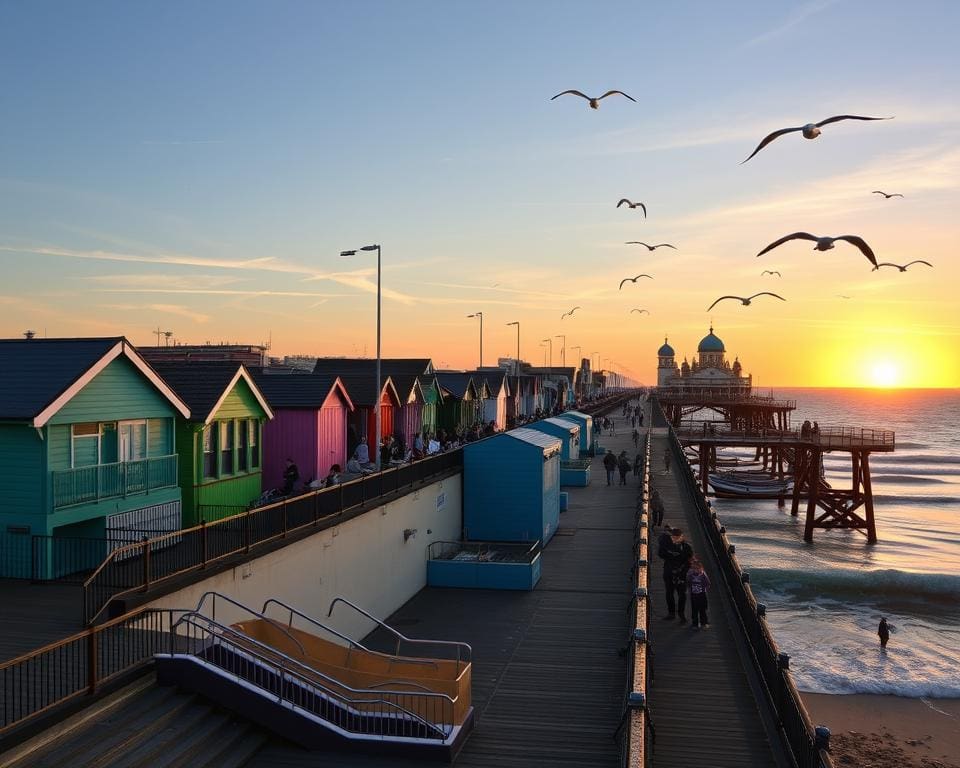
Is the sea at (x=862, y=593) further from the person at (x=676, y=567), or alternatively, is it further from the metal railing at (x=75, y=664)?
the metal railing at (x=75, y=664)

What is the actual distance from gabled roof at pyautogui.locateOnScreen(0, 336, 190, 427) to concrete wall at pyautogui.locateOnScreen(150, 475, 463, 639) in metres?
4.09

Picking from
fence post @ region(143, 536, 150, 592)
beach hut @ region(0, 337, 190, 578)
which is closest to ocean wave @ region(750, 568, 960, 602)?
beach hut @ region(0, 337, 190, 578)

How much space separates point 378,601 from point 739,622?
7.90 metres

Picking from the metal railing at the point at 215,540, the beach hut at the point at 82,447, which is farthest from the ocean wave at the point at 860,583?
the beach hut at the point at 82,447

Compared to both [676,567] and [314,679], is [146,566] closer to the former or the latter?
[314,679]

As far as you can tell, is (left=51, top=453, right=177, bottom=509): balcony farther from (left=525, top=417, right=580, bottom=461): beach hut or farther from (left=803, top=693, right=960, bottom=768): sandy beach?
(left=525, top=417, right=580, bottom=461): beach hut

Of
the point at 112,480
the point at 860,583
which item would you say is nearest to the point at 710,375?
the point at 860,583

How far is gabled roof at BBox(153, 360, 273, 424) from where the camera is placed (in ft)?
59.0

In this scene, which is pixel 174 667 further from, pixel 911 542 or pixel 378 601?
pixel 911 542

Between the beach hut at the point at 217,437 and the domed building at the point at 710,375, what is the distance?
100m

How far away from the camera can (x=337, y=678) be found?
11586 millimetres

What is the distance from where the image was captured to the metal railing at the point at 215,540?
10742 millimetres

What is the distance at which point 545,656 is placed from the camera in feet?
52.7

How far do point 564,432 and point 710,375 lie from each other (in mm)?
89955
